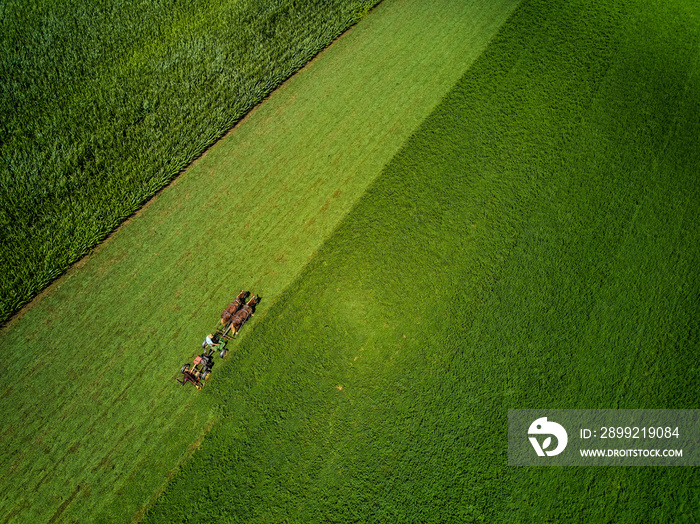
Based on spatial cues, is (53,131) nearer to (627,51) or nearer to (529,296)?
(529,296)

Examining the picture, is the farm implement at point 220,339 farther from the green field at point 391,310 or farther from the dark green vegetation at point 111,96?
the dark green vegetation at point 111,96

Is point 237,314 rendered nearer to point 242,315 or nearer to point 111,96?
point 242,315

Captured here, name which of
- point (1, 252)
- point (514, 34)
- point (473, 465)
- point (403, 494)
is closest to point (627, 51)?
point (514, 34)

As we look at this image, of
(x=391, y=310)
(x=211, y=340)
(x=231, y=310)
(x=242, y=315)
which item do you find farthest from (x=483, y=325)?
(x=211, y=340)

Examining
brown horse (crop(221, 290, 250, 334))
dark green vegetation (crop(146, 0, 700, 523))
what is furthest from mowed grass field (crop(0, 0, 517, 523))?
dark green vegetation (crop(146, 0, 700, 523))

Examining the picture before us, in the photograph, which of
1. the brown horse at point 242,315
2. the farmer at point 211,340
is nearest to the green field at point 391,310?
the brown horse at point 242,315
